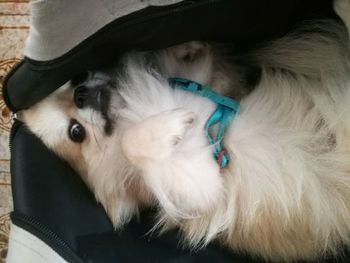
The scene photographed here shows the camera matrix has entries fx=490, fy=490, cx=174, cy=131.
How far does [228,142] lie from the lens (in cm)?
121

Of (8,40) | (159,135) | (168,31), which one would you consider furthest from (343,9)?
(8,40)

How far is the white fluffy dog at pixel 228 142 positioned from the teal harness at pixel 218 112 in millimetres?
15

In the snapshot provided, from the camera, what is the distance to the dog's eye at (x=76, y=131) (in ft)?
4.20

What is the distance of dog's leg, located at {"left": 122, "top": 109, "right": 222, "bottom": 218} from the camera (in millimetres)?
1117

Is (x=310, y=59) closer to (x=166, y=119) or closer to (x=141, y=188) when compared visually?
(x=166, y=119)

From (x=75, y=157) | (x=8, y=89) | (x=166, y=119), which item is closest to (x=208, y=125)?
(x=166, y=119)

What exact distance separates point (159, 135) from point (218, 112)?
0.18 meters

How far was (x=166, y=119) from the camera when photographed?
1117 mm

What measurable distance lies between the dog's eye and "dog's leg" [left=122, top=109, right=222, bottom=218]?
17cm

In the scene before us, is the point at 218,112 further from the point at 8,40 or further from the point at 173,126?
the point at 8,40

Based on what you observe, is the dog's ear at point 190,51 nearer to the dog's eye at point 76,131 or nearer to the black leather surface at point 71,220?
the dog's eye at point 76,131

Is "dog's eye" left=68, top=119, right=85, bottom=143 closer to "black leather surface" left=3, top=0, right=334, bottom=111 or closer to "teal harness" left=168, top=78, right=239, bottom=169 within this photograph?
"black leather surface" left=3, top=0, right=334, bottom=111

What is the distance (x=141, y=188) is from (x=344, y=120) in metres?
0.53

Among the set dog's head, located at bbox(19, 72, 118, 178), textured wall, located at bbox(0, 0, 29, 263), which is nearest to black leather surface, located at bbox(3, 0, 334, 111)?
dog's head, located at bbox(19, 72, 118, 178)
